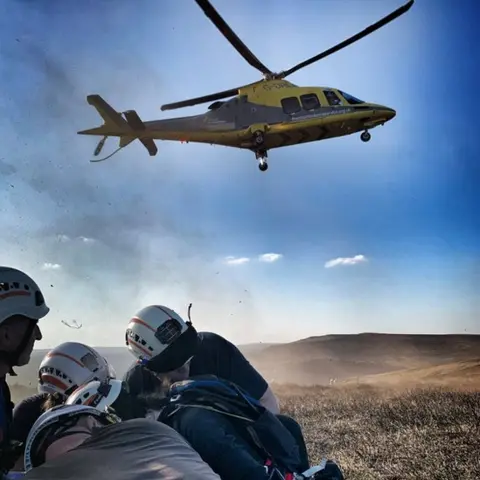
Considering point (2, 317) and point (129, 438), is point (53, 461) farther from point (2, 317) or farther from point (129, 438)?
point (2, 317)

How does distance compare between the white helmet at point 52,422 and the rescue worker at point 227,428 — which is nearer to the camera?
the white helmet at point 52,422

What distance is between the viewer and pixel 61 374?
13.5 ft

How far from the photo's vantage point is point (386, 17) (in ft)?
47.1

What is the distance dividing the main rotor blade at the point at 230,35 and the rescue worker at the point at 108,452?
40.6 feet

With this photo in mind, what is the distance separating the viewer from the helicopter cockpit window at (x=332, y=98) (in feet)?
49.4

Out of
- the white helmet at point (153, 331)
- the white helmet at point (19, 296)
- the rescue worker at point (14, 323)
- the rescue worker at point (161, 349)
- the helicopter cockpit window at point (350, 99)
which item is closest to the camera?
the rescue worker at point (161, 349)

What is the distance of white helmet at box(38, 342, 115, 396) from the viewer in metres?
4.10

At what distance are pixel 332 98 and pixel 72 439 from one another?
47.2ft

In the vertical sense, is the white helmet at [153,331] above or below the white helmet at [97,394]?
above

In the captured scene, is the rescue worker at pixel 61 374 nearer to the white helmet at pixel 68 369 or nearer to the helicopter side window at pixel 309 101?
the white helmet at pixel 68 369

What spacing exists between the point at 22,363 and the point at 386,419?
20.8 feet

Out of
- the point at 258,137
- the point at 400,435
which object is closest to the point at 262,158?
the point at 258,137

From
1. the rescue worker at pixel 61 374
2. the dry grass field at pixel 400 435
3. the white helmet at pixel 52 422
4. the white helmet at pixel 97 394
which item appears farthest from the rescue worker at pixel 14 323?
the dry grass field at pixel 400 435

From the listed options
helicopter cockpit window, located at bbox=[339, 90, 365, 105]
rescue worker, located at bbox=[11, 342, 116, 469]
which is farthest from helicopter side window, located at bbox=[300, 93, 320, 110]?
rescue worker, located at bbox=[11, 342, 116, 469]
